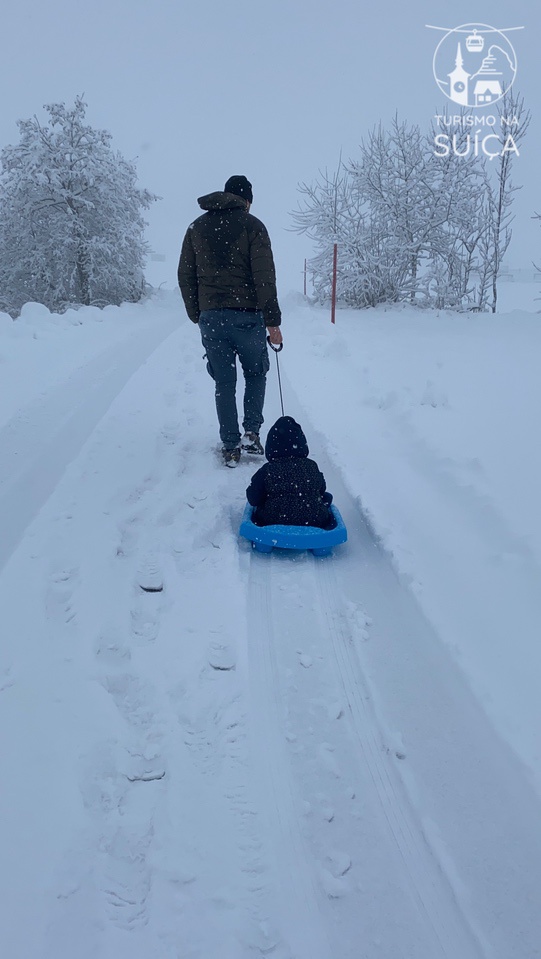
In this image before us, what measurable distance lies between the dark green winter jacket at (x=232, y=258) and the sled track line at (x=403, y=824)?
278cm

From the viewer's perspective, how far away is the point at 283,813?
1.71 metres

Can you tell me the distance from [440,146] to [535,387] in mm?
13884

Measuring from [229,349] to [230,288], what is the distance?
47 cm

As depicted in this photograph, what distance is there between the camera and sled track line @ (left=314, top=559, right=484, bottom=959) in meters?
1.42

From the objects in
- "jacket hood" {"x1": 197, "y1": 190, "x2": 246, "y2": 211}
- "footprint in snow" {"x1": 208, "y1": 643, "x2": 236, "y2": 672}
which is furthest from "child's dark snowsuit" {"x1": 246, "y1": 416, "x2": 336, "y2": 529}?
"jacket hood" {"x1": 197, "y1": 190, "x2": 246, "y2": 211}

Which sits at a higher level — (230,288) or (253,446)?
(230,288)

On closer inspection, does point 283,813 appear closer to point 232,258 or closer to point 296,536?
point 296,536

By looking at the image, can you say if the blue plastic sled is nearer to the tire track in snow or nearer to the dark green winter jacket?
the tire track in snow

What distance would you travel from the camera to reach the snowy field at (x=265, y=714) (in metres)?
1.44

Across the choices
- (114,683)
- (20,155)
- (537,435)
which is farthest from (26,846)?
(20,155)

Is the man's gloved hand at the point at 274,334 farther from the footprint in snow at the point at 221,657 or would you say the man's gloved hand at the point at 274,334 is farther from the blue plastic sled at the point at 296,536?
the footprint in snow at the point at 221,657

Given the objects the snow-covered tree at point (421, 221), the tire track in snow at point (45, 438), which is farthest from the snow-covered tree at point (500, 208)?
the tire track in snow at point (45, 438)

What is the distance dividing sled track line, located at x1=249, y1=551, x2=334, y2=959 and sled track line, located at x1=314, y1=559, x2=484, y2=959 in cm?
27

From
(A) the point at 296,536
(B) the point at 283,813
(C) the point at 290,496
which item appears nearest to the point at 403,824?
(B) the point at 283,813
